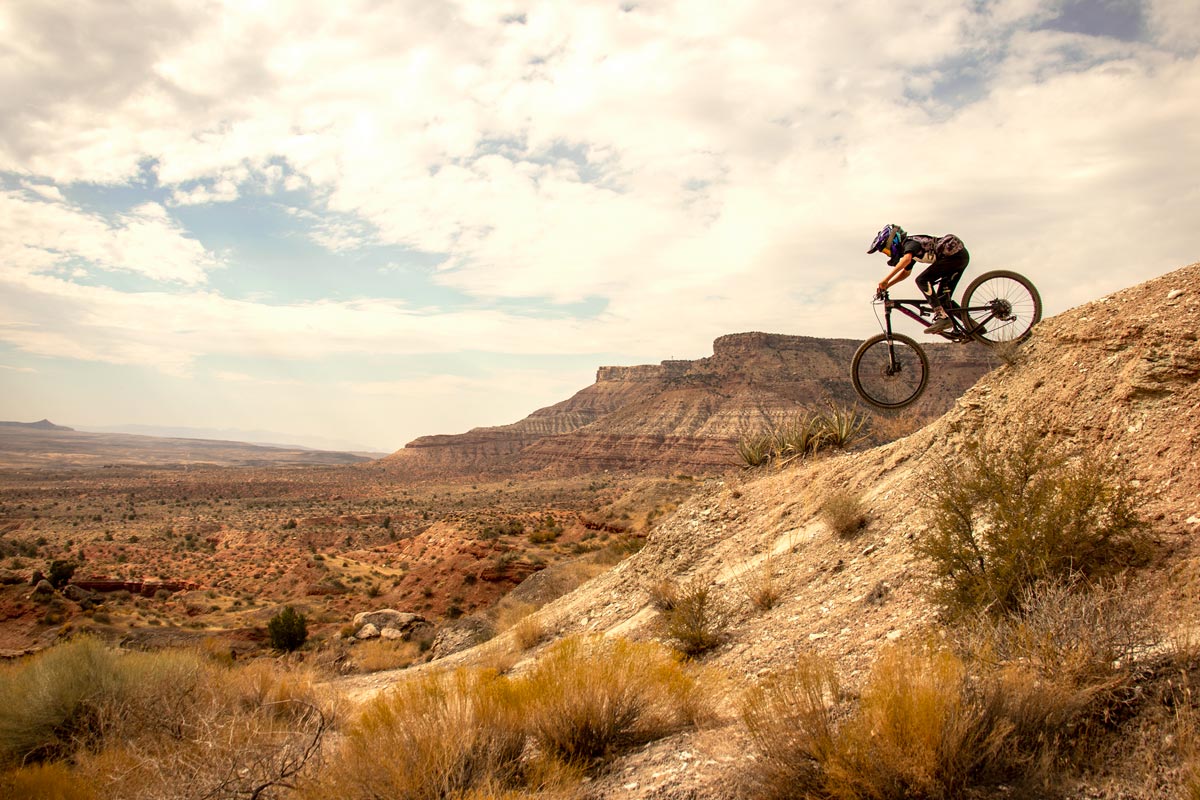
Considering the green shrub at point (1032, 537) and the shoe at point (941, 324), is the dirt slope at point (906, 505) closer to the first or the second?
the green shrub at point (1032, 537)

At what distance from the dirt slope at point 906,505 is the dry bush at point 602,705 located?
31cm

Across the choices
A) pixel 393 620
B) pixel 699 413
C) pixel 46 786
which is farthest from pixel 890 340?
pixel 699 413

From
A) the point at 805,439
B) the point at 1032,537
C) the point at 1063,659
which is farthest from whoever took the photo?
the point at 805,439

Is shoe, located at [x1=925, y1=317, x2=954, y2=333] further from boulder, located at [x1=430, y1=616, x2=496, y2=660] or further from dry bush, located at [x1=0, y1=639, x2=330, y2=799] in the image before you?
boulder, located at [x1=430, y1=616, x2=496, y2=660]

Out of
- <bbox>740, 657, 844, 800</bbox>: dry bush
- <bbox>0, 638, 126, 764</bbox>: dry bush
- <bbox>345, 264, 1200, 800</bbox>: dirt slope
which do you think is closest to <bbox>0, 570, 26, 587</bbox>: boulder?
<bbox>0, 638, 126, 764</bbox>: dry bush

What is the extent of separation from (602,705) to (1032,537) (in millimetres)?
4166

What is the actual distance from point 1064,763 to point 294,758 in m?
5.55

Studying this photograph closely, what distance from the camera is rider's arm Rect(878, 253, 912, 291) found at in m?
9.38

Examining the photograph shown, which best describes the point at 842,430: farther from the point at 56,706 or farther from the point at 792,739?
the point at 56,706

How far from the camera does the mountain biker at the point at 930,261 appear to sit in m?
9.40

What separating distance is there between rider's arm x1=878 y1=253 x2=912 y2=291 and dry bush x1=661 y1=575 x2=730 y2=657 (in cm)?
525

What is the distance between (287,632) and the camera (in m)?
22.9

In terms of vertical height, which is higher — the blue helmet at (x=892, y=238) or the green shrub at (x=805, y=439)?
the blue helmet at (x=892, y=238)

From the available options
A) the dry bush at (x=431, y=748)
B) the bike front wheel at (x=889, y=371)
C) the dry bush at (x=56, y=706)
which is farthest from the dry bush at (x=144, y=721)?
the bike front wheel at (x=889, y=371)
